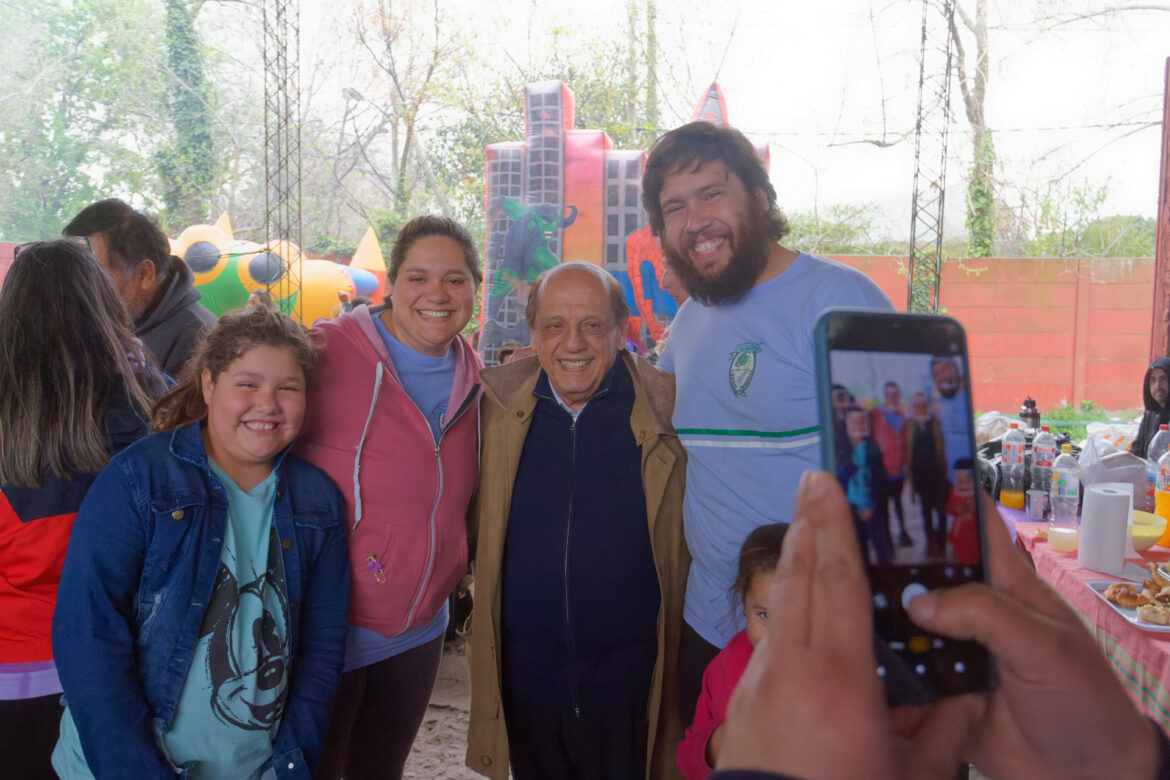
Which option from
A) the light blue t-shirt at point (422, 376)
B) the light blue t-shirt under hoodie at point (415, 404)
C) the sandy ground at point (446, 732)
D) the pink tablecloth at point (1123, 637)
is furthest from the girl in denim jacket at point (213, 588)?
the pink tablecloth at point (1123, 637)

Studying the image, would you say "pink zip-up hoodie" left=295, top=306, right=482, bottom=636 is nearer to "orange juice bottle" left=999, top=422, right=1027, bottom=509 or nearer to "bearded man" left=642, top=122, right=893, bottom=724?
"bearded man" left=642, top=122, right=893, bottom=724

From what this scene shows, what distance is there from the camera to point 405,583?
2002mm

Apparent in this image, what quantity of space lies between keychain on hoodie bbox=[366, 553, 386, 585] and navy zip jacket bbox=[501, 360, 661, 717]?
331 millimetres

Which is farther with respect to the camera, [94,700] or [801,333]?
[801,333]

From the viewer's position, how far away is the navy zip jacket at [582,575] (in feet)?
6.50

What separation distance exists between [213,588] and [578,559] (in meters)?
0.89

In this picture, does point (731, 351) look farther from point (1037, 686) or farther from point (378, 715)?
point (378, 715)

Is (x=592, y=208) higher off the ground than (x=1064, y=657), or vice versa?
(x=592, y=208)

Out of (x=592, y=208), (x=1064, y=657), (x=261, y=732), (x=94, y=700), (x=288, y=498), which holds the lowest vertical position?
(x=261, y=732)

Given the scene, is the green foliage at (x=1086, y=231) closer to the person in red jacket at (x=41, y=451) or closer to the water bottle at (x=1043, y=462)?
the water bottle at (x=1043, y=462)

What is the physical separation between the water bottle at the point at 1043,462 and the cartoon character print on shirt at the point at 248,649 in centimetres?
336

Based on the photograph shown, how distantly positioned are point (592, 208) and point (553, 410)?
711cm

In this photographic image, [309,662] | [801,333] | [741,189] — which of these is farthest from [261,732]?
A: [741,189]

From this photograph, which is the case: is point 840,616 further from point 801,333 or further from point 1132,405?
point 1132,405
